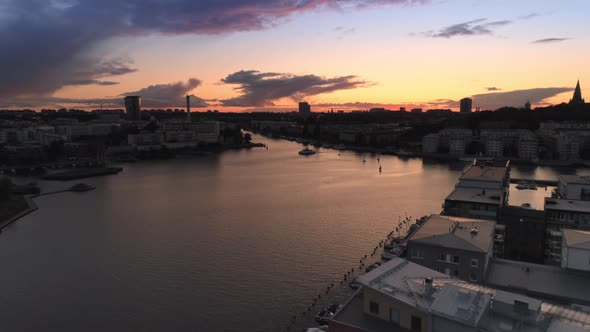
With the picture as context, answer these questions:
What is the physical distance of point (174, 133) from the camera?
1745cm

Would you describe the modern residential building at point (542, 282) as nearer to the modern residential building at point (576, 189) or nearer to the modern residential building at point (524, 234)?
the modern residential building at point (524, 234)

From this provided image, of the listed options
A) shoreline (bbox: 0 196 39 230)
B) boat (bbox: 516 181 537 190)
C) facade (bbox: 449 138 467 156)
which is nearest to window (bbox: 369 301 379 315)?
shoreline (bbox: 0 196 39 230)

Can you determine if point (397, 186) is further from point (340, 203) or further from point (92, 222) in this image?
point (92, 222)

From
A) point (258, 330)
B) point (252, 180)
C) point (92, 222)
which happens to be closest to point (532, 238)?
point (258, 330)

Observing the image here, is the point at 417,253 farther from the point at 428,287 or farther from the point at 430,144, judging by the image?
the point at 430,144

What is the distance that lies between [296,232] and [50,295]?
236 cm

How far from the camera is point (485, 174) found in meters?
4.84

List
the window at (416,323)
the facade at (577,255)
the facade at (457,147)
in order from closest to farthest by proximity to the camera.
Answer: the window at (416,323) < the facade at (577,255) < the facade at (457,147)

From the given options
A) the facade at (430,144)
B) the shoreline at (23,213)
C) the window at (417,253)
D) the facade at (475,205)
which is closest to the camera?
the window at (417,253)

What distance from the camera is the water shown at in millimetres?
2891

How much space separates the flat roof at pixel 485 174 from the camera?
451 cm

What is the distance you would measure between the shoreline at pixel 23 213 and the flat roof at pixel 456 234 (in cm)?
481

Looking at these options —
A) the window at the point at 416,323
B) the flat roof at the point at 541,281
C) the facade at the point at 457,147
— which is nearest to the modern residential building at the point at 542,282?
the flat roof at the point at 541,281

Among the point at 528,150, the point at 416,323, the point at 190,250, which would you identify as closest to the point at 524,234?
the point at 416,323
